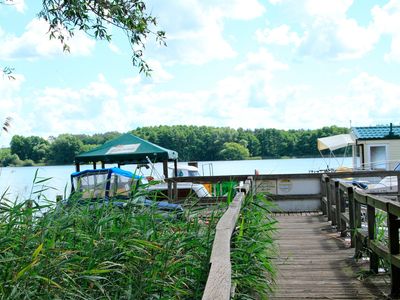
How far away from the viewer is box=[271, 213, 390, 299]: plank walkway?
19.8 ft

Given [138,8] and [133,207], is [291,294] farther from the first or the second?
[138,8]

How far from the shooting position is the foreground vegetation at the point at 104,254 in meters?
3.82

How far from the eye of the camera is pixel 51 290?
3.75 meters

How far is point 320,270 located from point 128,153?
12.7 m

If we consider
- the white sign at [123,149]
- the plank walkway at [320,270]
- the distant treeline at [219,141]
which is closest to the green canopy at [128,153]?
the white sign at [123,149]

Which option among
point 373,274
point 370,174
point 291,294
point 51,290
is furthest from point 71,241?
point 370,174

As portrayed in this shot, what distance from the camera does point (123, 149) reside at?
20.0 m

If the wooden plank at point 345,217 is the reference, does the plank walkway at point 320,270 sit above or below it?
below

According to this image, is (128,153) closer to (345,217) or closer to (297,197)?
(297,197)

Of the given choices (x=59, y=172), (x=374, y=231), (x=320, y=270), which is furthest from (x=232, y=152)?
Result: (x=374, y=231)

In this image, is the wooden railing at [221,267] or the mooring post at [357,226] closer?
the wooden railing at [221,267]

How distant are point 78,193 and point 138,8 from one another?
3.88 m

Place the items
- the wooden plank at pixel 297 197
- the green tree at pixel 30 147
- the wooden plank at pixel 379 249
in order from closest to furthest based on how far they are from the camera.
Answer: the wooden plank at pixel 379 249
the green tree at pixel 30 147
the wooden plank at pixel 297 197

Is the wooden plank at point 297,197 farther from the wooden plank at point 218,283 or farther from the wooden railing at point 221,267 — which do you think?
the wooden plank at point 218,283
